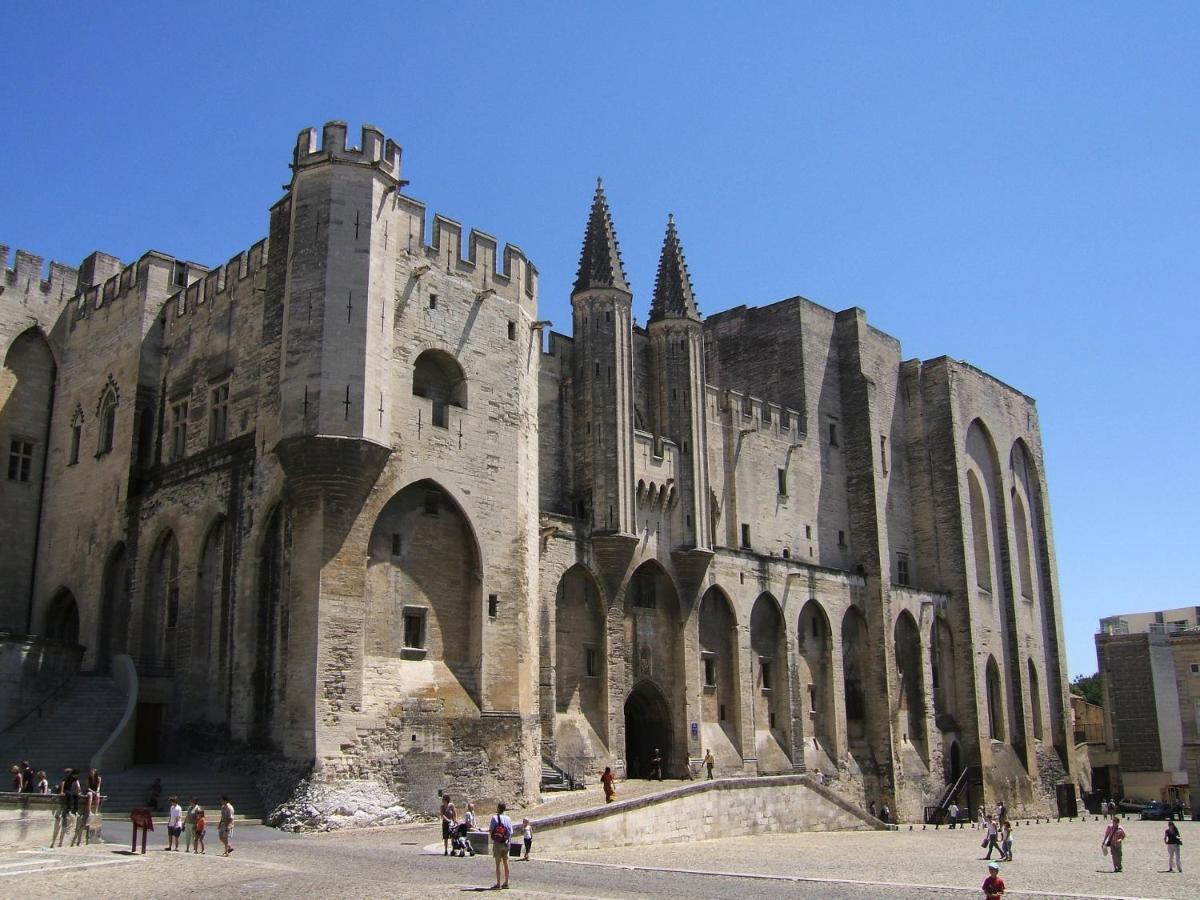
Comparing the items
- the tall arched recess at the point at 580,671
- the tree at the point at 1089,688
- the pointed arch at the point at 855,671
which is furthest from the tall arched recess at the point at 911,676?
the tree at the point at 1089,688

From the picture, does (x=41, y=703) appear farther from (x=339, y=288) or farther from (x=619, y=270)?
(x=619, y=270)

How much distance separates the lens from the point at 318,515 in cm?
2470

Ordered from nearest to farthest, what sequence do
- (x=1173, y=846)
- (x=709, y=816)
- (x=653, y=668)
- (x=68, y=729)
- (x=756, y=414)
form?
1. (x=1173, y=846)
2. (x=68, y=729)
3. (x=709, y=816)
4. (x=653, y=668)
5. (x=756, y=414)

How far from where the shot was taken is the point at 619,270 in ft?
114

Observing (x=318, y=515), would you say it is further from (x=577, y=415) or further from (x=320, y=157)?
(x=577, y=415)

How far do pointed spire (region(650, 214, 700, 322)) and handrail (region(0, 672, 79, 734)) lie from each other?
64.1ft

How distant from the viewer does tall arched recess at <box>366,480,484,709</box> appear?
84.3 feet

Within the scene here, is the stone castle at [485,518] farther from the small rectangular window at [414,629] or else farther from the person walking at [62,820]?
the person walking at [62,820]

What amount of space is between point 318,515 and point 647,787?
11.7m

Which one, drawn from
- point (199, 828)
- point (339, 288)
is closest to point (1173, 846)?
point (199, 828)

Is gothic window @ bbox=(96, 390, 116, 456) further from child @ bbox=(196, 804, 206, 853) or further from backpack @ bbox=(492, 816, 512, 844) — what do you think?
backpack @ bbox=(492, 816, 512, 844)

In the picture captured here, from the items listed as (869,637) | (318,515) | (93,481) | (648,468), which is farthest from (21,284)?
(869,637)

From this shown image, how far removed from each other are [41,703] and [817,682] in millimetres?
24653

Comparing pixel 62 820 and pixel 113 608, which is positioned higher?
pixel 113 608
